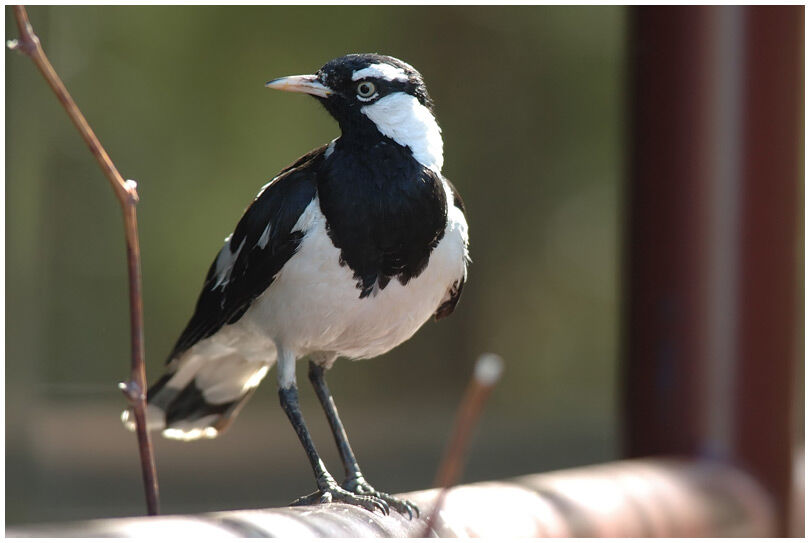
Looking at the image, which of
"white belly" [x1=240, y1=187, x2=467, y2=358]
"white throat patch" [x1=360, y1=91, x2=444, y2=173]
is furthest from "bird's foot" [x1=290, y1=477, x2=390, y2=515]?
"white throat patch" [x1=360, y1=91, x2=444, y2=173]

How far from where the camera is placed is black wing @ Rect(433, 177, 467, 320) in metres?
0.77

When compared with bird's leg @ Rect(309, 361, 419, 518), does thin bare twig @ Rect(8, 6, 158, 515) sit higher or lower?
higher

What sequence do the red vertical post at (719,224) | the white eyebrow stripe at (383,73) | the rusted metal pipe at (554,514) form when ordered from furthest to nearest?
the red vertical post at (719,224), the white eyebrow stripe at (383,73), the rusted metal pipe at (554,514)

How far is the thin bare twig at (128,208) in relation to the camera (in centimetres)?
43

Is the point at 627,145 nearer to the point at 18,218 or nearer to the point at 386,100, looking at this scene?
the point at 386,100

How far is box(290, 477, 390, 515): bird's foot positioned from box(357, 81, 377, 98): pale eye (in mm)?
278

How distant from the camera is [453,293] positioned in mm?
857

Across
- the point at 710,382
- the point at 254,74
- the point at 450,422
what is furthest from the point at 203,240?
the point at 450,422

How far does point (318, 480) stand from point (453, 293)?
0.60 ft

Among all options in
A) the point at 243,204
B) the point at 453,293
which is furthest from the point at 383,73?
the point at 243,204

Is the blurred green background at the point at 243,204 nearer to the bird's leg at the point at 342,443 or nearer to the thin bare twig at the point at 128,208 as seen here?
the bird's leg at the point at 342,443

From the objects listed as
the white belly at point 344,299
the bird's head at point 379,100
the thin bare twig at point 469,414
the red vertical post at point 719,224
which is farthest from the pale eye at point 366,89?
the red vertical post at point 719,224

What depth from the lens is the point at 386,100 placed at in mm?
680

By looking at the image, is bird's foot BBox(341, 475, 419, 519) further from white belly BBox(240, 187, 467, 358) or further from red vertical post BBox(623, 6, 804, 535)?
red vertical post BBox(623, 6, 804, 535)
